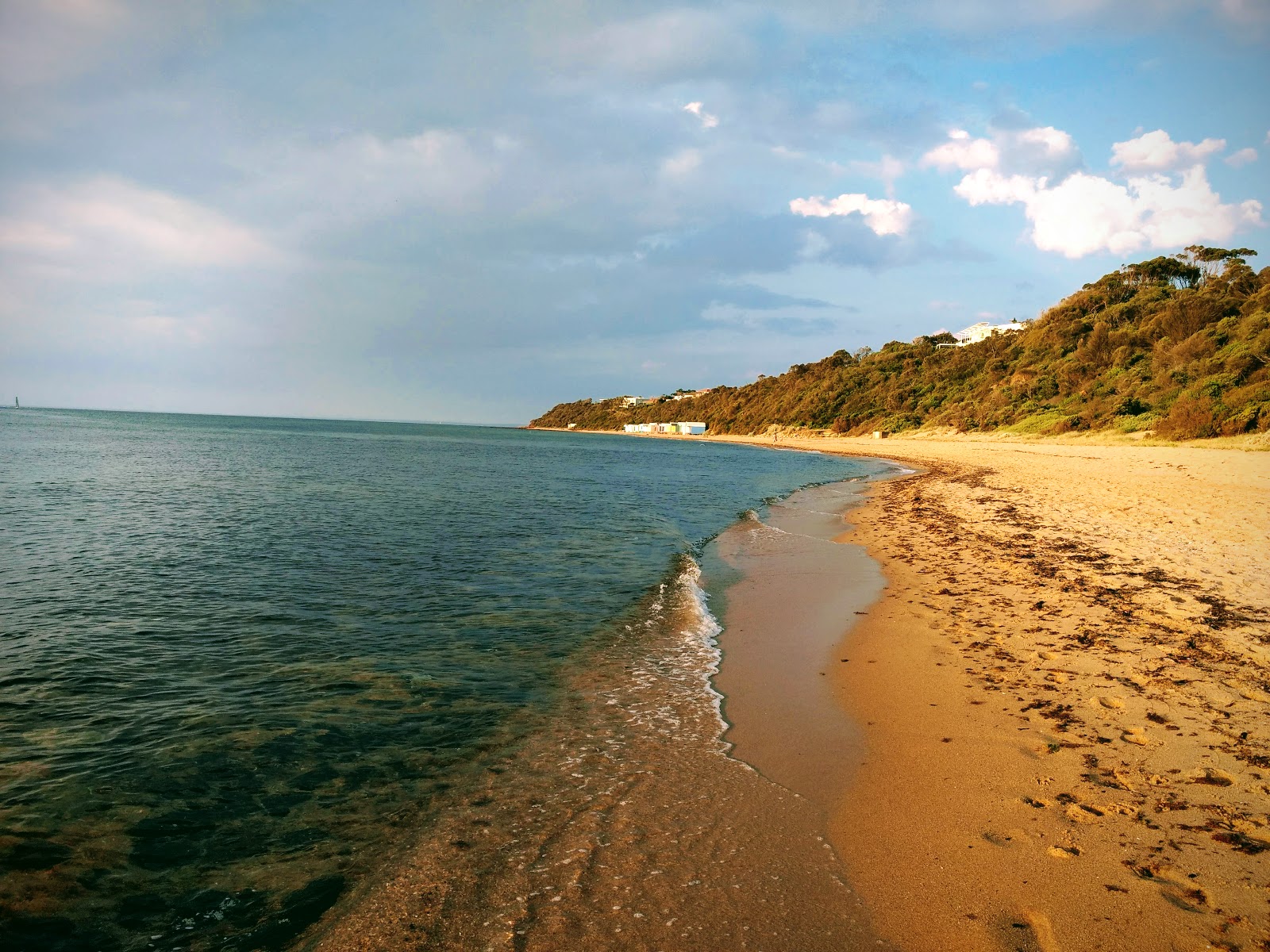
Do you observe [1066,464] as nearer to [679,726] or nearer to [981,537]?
[981,537]

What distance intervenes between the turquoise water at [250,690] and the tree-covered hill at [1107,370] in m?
34.0

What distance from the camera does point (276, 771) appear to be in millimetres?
5531

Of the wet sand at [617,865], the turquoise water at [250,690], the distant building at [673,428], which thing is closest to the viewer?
the wet sand at [617,865]

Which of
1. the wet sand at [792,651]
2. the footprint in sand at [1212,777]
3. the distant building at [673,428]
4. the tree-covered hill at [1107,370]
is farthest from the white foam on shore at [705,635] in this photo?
the distant building at [673,428]

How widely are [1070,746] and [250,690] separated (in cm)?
821

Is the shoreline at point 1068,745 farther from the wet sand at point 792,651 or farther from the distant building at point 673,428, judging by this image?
the distant building at point 673,428

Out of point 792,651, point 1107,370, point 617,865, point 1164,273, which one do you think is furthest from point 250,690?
A: point 1164,273

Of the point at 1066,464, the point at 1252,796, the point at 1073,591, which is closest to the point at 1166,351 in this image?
the point at 1066,464

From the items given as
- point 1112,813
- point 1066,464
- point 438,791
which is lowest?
point 438,791

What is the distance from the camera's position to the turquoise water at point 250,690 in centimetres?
417

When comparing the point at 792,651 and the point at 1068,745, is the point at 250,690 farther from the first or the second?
the point at 1068,745

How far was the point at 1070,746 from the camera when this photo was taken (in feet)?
17.9

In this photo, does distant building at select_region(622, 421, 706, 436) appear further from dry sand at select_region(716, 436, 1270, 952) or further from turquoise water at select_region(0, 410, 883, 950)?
dry sand at select_region(716, 436, 1270, 952)

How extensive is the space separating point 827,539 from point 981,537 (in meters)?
3.70
